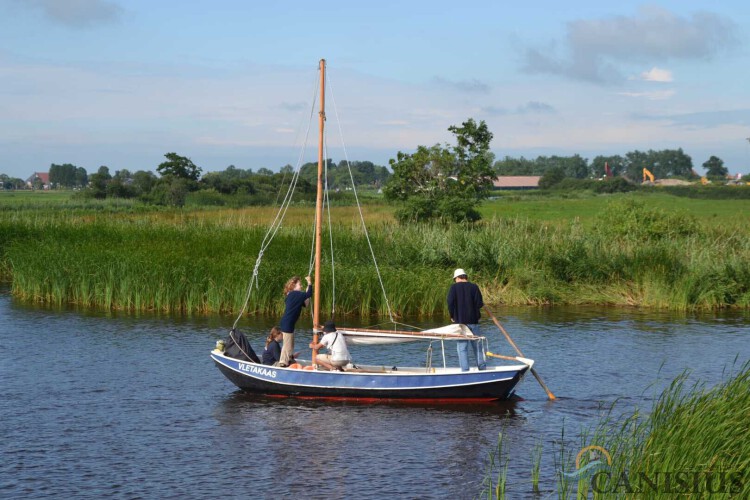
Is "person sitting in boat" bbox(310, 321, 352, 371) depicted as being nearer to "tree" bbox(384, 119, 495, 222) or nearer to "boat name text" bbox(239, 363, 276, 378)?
"boat name text" bbox(239, 363, 276, 378)

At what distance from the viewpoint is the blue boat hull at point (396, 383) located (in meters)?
20.4

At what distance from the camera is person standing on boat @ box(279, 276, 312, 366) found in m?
21.1

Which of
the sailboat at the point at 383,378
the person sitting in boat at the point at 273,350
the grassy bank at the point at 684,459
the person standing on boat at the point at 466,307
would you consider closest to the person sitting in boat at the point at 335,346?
the sailboat at the point at 383,378

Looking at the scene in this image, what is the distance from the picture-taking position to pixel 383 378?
67.4 feet

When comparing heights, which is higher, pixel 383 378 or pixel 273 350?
pixel 273 350

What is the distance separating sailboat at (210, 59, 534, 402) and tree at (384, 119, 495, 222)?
3182 cm

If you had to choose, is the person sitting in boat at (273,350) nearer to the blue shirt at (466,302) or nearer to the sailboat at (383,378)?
the sailboat at (383,378)

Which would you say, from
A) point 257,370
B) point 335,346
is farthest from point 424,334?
point 257,370

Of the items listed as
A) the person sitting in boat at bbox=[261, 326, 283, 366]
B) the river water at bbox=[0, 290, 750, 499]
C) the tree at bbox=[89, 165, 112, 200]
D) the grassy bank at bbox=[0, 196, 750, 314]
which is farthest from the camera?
the tree at bbox=[89, 165, 112, 200]

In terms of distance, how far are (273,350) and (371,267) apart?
1258cm

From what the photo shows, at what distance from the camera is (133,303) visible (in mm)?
33469

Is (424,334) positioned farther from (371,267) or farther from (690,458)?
(371,267)

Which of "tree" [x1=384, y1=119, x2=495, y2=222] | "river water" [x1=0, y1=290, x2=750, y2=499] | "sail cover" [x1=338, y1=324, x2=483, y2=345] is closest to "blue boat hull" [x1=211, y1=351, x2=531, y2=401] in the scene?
"river water" [x1=0, y1=290, x2=750, y2=499]

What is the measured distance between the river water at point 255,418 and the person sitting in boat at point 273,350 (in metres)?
0.99
